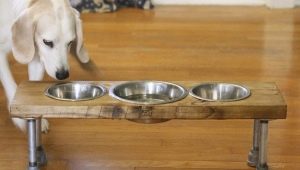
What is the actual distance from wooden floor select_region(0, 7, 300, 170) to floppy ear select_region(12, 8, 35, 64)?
11.3 inches

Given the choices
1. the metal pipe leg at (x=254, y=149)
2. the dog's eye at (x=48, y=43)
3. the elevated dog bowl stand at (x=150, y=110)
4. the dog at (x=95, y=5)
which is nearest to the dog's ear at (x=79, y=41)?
the dog's eye at (x=48, y=43)

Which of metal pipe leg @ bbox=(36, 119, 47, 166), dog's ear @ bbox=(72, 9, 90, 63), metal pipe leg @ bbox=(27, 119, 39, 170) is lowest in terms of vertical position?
metal pipe leg @ bbox=(36, 119, 47, 166)

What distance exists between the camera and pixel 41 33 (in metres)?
2.00

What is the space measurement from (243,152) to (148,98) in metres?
0.39

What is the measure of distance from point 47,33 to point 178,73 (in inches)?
38.0

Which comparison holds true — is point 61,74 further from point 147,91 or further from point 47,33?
point 147,91

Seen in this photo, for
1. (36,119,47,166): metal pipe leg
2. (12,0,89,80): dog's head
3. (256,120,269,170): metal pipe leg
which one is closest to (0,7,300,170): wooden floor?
(36,119,47,166): metal pipe leg

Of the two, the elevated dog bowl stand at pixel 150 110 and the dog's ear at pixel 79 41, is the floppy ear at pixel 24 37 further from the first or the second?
the elevated dog bowl stand at pixel 150 110

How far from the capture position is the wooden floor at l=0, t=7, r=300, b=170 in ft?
6.32

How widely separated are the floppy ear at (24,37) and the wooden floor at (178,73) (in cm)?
29

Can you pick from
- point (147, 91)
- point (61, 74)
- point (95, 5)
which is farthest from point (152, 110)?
point (95, 5)

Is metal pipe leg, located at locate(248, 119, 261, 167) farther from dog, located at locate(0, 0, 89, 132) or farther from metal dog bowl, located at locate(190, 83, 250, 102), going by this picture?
dog, located at locate(0, 0, 89, 132)

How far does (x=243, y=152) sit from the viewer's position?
1.96m

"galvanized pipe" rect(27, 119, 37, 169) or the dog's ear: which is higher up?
the dog's ear
